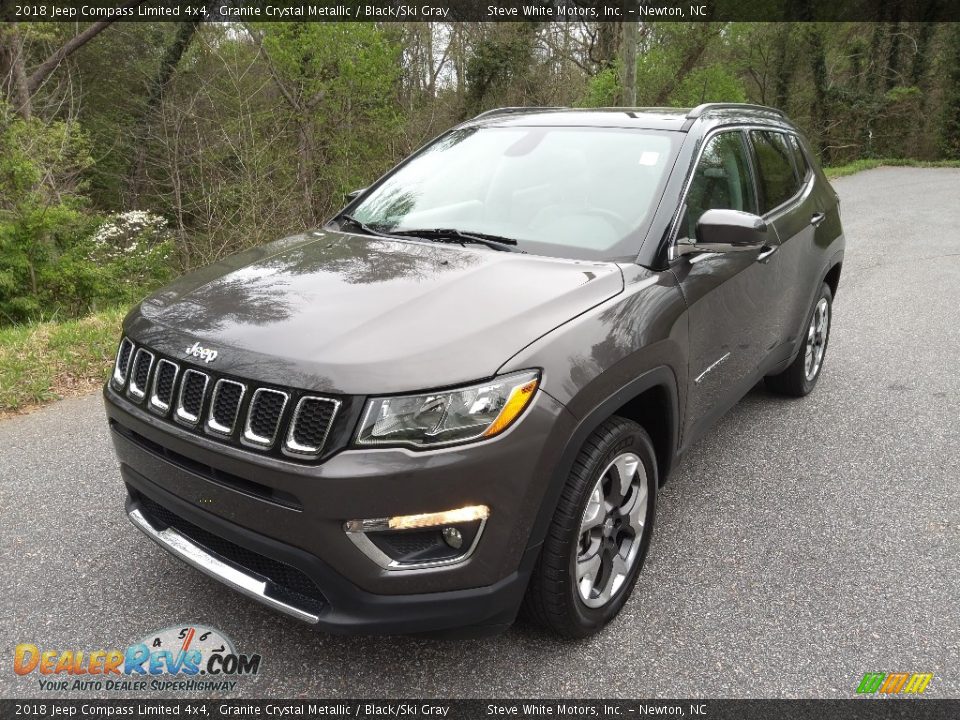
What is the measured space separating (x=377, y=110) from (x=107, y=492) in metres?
16.8

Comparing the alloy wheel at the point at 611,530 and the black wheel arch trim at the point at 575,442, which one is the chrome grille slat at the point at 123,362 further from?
the alloy wheel at the point at 611,530

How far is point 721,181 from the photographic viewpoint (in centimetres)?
332

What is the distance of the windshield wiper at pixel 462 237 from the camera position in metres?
2.93

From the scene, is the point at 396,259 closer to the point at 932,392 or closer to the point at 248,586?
the point at 248,586

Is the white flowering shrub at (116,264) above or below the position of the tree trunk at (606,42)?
below

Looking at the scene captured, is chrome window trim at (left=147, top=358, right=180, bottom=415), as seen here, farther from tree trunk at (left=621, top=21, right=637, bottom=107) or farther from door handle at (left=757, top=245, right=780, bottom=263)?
tree trunk at (left=621, top=21, right=637, bottom=107)

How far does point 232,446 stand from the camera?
2.08 meters

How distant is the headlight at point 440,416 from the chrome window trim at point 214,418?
38cm

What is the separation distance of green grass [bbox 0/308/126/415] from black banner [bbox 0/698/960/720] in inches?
114

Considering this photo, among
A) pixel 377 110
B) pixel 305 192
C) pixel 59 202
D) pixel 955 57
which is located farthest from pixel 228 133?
pixel 955 57

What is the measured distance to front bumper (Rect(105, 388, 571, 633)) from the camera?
1.95 metres

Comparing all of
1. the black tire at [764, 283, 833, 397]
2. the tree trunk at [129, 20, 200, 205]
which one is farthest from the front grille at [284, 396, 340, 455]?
the tree trunk at [129, 20, 200, 205]

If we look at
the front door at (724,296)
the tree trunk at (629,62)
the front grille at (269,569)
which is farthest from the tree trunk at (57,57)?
the front grille at (269,569)

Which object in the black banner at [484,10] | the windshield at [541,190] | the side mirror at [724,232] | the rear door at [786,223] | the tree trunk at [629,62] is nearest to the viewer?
the side mirror at [724,232]
